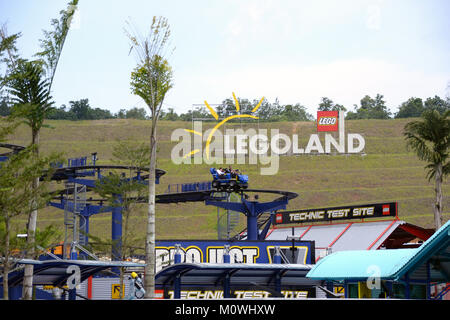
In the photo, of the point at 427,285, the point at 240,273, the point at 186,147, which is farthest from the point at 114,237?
the point at 186,147

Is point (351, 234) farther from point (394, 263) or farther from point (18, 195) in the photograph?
point (18, 195)

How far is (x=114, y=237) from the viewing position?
45.8 meters

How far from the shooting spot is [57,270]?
798 inches

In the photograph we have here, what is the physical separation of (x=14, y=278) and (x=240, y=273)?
8253mm

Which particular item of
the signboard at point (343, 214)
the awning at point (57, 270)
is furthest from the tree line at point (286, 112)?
the awning at point (57, 270)

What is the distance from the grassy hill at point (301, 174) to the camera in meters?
93.0

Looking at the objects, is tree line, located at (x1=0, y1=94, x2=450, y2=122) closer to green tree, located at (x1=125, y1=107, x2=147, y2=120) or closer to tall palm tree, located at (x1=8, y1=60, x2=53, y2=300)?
green tree, located at (x1=125, y1=107, x2=147, y2=120)

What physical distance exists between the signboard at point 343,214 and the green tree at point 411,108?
9941 centimetres

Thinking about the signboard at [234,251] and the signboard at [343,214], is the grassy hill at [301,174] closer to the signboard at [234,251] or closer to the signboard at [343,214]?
the signboard at [343,214]

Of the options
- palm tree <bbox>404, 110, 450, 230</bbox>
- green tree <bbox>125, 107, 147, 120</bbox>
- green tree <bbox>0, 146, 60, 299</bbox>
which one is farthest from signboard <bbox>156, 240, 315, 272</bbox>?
green tree <bbox>125, 107, 147, 120</bbox>

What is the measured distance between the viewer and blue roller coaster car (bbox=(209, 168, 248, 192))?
144 feet
